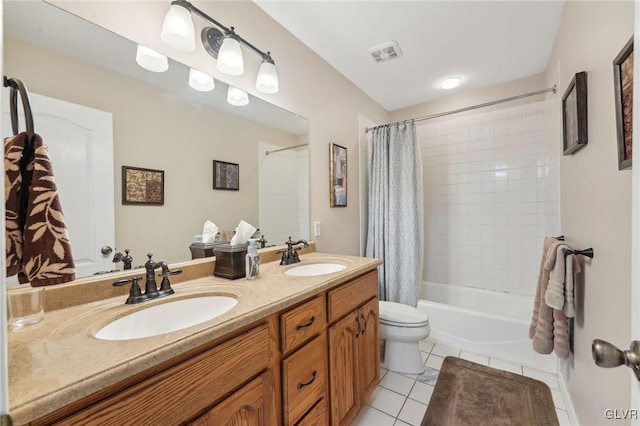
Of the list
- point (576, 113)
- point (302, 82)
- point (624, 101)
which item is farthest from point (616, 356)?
point (302, 82)

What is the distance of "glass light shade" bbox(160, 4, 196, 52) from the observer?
107cm

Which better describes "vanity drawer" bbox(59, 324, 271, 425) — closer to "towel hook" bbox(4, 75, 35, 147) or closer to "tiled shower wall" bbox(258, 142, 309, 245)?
"towel hook" bbox(4, 75, 35, 147)

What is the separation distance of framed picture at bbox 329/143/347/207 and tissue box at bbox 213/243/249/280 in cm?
103

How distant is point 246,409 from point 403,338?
1.34 metres

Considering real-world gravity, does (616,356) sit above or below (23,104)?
below

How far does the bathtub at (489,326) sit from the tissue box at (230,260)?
1793 millimetres

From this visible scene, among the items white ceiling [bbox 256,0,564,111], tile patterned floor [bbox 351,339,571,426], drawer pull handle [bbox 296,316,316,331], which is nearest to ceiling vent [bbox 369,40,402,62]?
white ceiling [bbox 256,0,564,111]

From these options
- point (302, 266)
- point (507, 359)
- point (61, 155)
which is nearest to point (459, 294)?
point (507, 359)

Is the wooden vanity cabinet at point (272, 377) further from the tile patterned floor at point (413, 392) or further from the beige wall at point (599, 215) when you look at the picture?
the beige wall at point (599, 215)

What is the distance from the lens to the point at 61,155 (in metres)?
0.89

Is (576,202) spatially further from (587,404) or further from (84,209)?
(84,209)

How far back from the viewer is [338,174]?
2.17 m

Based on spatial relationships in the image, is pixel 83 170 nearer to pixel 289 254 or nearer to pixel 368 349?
pixel 289 254

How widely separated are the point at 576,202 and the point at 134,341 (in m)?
1.96
